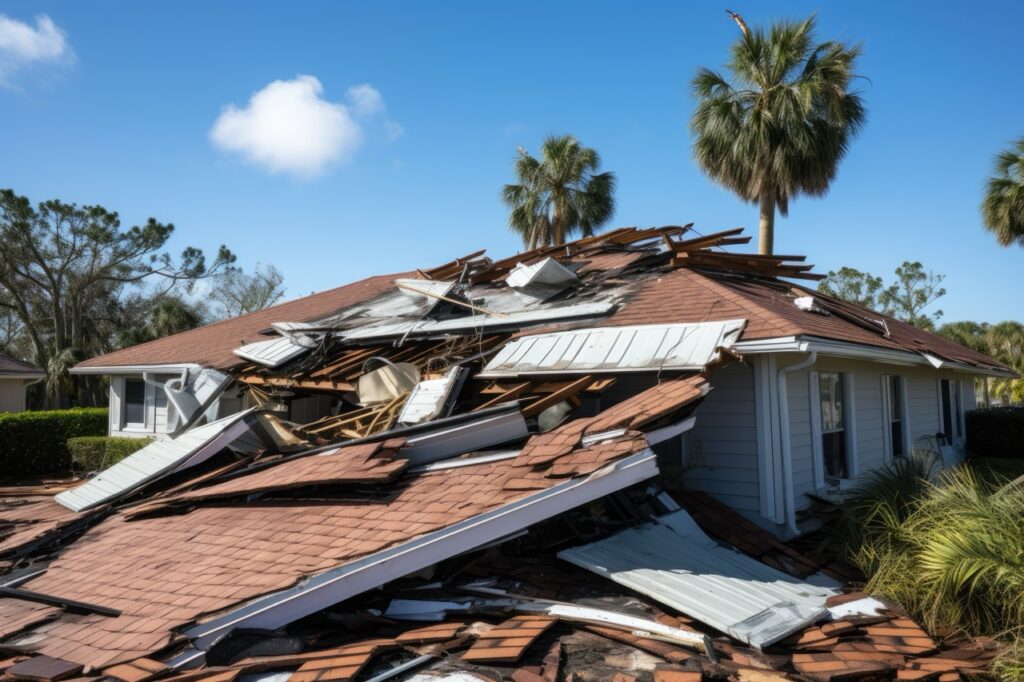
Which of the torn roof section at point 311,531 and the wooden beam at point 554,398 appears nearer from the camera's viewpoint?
the torn roof section at point 311,531

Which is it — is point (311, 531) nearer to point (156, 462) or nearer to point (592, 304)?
point (156, 462)

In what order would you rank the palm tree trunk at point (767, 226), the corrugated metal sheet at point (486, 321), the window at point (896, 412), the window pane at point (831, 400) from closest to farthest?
the window pane at point (831, 400) → the corrugated metal sheet at point (486, 321) → the window at point (896, 412) → the palm tree trunk at point (767, 226)

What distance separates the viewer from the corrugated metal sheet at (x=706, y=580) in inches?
219

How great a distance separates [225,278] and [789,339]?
43.5m

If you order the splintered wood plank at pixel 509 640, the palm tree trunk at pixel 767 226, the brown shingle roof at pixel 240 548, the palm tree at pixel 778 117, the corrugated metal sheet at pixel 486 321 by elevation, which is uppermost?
the palm tree at pixel 778 117

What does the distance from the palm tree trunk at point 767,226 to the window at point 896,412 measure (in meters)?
8.42

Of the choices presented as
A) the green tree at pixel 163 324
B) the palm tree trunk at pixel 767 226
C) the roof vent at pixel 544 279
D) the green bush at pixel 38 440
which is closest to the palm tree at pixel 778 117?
the palm tree trunk at pixel 767 226

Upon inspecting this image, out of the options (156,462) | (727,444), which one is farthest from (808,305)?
(156,462)

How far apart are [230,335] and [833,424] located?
502 inches

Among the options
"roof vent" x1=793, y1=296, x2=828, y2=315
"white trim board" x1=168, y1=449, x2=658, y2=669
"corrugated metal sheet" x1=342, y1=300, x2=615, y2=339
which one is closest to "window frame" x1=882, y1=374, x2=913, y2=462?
"roof vent" x1=793, y1=296, x2=828, y2=315

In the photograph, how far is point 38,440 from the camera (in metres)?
17.5

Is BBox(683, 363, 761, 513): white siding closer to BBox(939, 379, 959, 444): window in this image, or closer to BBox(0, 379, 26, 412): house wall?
BBox(939, 379, 959, 444): window

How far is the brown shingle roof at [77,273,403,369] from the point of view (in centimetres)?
1496

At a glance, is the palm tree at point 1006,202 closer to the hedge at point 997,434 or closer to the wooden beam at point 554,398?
the hedge at point 997,434
